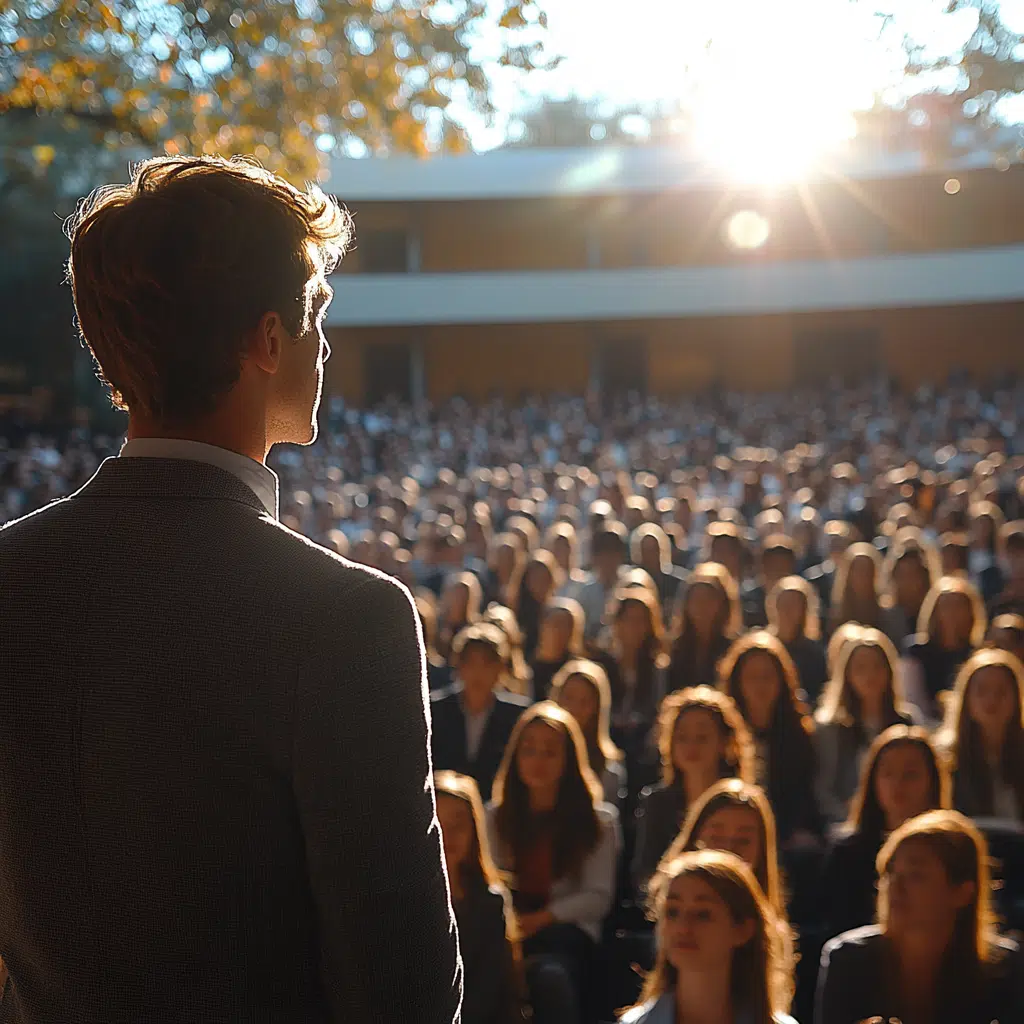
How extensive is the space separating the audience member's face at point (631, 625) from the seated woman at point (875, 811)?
2.18 meters

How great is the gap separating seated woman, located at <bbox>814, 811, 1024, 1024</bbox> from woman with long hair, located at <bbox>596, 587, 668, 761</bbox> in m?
2.89

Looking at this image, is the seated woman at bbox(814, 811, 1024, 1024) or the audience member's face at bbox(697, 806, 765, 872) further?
the audience member's face at bbox(697, 806, 765, 872)

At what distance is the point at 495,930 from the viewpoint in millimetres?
3986

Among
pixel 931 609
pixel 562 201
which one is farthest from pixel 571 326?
pixel 931 609

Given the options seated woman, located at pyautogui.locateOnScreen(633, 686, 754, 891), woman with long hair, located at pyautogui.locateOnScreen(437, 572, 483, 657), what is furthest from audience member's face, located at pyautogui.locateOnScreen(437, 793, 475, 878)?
woman with long hair, located at pyautogui.locateOnScreen(437, 572, 483, 657)

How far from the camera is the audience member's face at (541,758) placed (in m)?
4.75

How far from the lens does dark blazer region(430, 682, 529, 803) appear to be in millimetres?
5781

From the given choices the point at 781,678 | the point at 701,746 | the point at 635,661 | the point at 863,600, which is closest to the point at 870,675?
the point at 781,678

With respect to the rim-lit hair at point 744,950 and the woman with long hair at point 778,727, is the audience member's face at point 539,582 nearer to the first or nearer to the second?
the woman with long hair at point 778,727

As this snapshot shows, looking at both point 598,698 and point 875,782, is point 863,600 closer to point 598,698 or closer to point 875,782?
point 598,698

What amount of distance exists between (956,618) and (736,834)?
3173mm

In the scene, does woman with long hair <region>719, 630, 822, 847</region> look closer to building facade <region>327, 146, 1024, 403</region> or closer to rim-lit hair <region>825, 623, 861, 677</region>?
rim-lit hair <region>825, 623, 861, 677</region>

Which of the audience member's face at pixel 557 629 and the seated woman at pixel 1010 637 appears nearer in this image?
the seated woman at pixel 1010 637

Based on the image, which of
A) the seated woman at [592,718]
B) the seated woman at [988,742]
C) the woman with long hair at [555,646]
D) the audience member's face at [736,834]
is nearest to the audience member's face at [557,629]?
the woman with long hair at [555,646]
